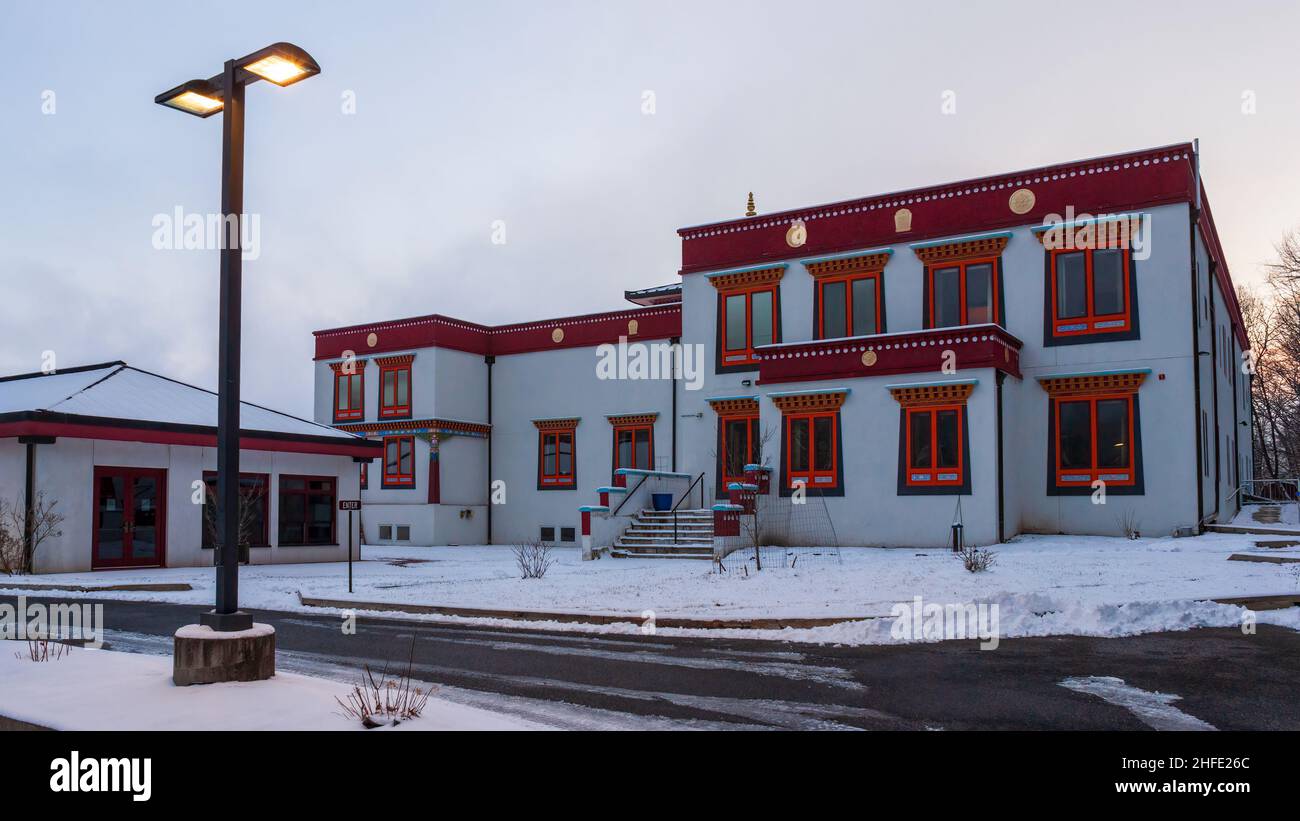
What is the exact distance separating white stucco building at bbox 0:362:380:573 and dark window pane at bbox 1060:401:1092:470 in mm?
19430

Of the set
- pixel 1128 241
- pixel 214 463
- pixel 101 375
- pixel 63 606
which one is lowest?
pixel 63 606

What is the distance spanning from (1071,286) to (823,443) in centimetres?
702

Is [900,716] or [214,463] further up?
[214,463]

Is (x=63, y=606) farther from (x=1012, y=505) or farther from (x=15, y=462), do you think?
(x=1012, y=505)

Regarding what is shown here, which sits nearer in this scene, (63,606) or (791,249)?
(63,606)

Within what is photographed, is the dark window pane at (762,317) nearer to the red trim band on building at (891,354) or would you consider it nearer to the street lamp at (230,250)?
the red trim band on building at (891,354)

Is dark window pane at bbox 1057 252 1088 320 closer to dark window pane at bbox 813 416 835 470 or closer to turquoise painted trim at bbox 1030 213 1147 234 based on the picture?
Result: turquoise painted trim at bbox 1030 213 1147 234

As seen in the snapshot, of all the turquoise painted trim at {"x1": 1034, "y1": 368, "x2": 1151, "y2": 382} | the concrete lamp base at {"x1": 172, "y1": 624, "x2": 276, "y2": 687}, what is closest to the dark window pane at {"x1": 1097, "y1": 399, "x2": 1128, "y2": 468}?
the turquoise painted trim at {"x1": 1034, "y1": 368, "x2": 1151, "y2": 382}

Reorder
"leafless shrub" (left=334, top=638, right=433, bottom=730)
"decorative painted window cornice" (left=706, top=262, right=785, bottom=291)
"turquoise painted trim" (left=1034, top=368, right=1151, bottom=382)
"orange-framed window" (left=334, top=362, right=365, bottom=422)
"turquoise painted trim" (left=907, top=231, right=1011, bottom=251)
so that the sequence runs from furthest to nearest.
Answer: "orange-framed window" (left=334, top=362, right=365, bottom=422)
"decorative painted window cornice" (left=706, top=262, right=785, bottom=291)
"turquoise painted trim" (left=907, top=231, right=1011, bottom=251)
"turquoise painted trim" (left=1034, top=368, right=1151, bottom=382)
"leafless shrub" (left=334, top=638, right=433, bottom=730)

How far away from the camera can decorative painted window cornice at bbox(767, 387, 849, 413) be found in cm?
2411
